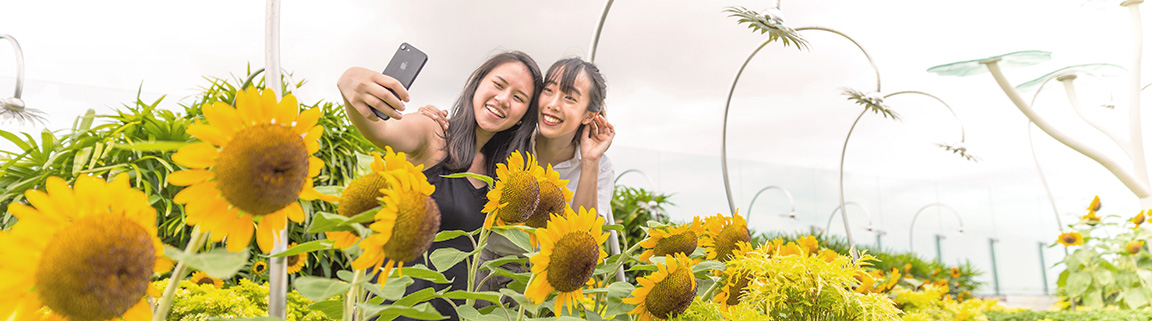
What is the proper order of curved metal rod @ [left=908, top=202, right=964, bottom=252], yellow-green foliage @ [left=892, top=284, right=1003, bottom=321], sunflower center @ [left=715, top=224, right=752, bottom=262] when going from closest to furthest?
1. sunflower center @ [left=715, top=224, right=752, bottom=262]
2. yellow-green foliage @ [left=892, top=284, right=1003, bottom=321]
3. curved metal rod @ [left=908, top=202, right=964, bottom=252]

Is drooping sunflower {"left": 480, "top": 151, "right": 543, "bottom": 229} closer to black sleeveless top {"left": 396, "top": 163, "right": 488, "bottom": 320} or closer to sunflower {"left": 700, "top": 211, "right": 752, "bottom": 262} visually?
sunflower {"left": 700, "top": 211, "right": 752, "bottom": 262}

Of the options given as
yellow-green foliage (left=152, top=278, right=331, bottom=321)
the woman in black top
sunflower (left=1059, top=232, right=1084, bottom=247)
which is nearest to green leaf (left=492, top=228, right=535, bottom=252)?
the woman in black top

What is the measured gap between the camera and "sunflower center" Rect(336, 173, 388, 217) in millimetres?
313

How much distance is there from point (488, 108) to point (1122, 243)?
422 centimetres

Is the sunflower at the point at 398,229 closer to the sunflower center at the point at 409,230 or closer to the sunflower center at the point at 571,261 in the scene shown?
the sunflower center at the point at 409,230

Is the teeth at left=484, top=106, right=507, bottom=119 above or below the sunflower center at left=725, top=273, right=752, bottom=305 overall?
above

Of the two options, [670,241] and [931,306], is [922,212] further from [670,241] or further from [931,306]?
[670,241]

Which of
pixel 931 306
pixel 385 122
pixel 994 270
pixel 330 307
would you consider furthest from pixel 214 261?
pixel 994 270

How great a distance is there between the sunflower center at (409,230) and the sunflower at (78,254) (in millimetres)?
97

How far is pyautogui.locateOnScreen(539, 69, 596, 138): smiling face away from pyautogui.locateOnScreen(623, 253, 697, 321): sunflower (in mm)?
609

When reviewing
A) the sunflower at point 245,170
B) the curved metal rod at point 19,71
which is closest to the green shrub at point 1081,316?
the sunflower at point 245,170

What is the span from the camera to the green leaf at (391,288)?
1.03ft

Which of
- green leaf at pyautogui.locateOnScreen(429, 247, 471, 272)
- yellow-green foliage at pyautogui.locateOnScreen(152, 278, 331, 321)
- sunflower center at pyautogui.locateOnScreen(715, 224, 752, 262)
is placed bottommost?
yellow-green foliage at pyautogui.locateOnScreen(152, 278, 331, 321)

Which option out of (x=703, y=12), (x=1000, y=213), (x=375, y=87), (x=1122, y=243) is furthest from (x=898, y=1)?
(x=375, y=87)
